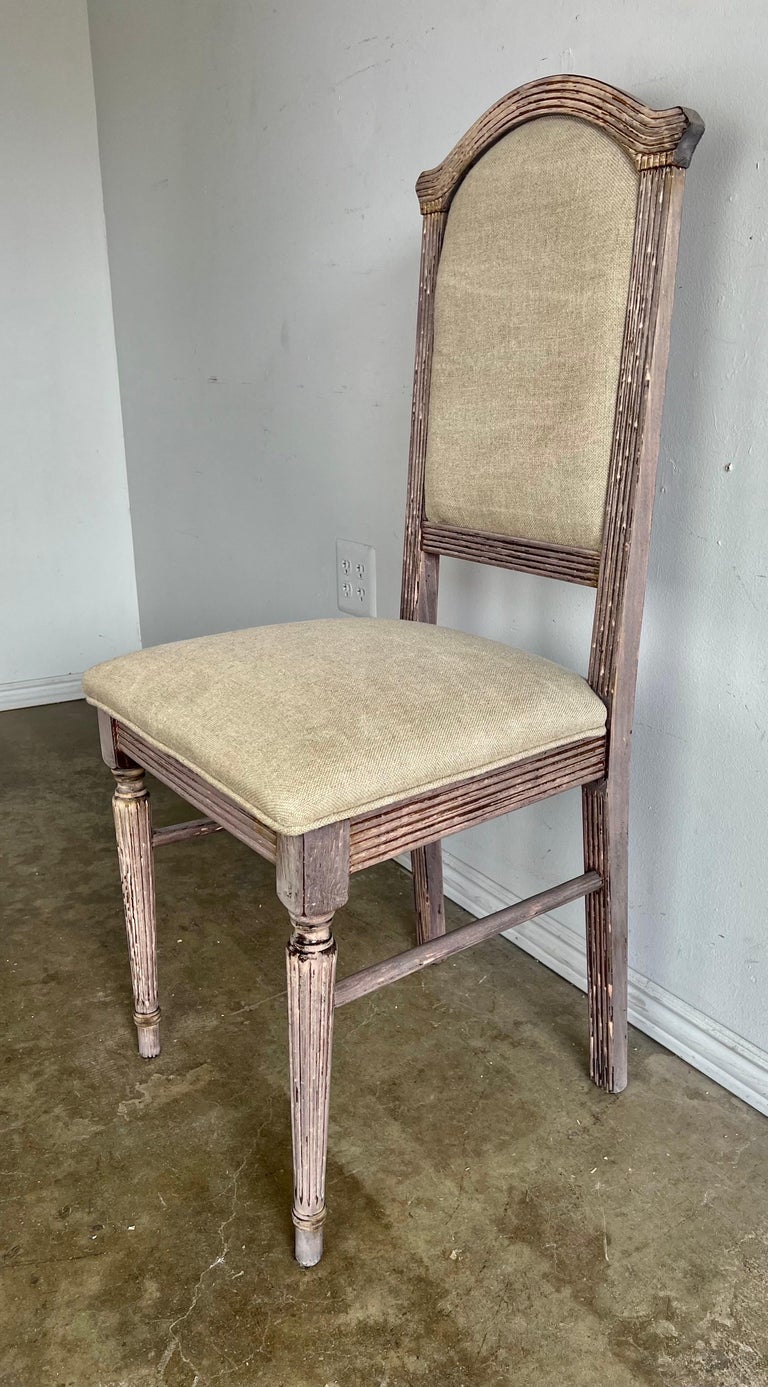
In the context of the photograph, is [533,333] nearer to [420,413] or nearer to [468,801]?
[420,413]

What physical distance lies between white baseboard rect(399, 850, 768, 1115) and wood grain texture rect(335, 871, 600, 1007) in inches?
9.3

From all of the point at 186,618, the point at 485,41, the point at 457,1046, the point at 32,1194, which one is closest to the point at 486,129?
the point at 485,41

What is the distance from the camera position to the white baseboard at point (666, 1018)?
1.05m

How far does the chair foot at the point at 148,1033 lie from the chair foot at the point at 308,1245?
0.33 meters

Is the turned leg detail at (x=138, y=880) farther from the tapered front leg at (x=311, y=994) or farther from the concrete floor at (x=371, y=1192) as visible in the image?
the tapered front leg at (x=311, y=994)

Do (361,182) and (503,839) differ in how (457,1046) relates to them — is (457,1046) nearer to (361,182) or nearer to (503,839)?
(503,839)

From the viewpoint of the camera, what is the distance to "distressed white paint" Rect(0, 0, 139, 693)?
2.14 m

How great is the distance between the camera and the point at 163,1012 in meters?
1.21

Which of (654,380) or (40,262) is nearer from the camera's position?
(654,380)

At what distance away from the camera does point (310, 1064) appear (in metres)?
0.79

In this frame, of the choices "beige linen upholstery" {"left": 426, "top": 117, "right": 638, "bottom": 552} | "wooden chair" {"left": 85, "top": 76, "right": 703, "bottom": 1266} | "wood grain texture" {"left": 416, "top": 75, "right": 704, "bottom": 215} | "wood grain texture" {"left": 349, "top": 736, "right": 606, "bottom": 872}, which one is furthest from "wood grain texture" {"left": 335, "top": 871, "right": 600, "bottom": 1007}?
"wood grain texture" {"left": 416, "top": 75, "right": 704, "bottom": 215}

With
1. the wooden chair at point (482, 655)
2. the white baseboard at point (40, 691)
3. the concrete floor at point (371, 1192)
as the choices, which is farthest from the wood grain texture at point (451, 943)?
the white baseboard at point (40, 691)

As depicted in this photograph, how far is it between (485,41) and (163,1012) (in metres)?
1.20

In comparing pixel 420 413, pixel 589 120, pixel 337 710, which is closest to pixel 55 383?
pixel 420 413
